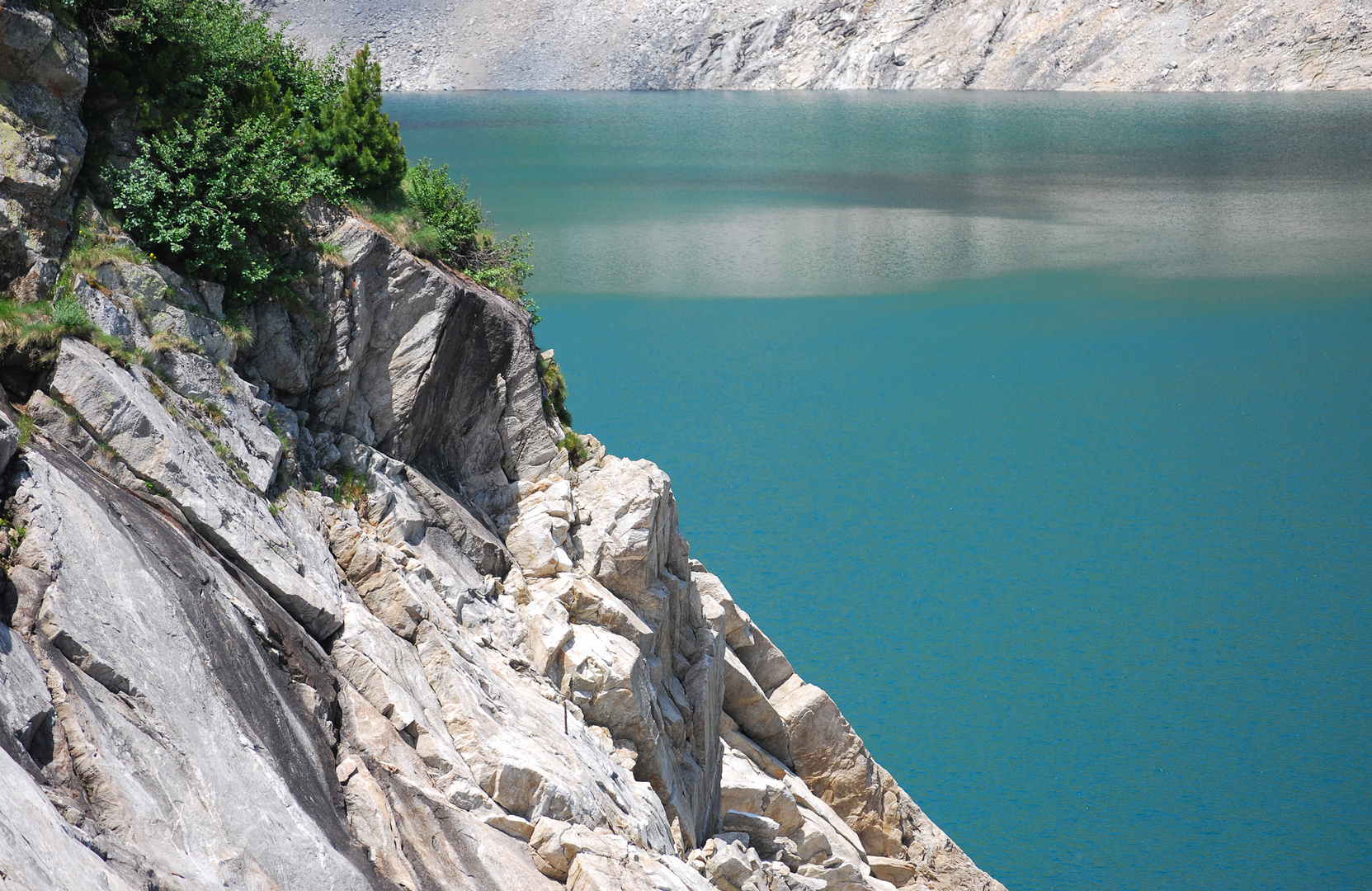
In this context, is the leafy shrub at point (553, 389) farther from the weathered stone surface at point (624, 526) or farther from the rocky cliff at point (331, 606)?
the weathered stone surface at point (624, 526)

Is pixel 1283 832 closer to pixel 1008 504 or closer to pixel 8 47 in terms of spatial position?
pixel 1008 504

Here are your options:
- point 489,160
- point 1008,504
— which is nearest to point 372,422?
point 1008,504

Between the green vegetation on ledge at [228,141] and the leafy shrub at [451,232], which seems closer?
the green vegetation on ledge at [228,141]

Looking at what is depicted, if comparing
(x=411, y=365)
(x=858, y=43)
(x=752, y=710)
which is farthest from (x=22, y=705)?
(x=858, y=43)

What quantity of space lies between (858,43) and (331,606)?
119376 millimetres

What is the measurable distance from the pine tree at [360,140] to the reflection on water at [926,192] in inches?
1115

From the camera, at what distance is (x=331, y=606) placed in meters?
8.27

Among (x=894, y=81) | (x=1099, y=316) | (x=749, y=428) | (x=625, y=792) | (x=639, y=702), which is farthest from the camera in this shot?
(x=894, y=81)

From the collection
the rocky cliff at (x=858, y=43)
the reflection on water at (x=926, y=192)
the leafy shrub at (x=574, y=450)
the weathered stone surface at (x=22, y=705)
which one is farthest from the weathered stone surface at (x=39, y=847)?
the rocky cliff at (x=858, y=43)

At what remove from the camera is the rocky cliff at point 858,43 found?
3568 inches

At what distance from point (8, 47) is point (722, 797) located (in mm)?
10669

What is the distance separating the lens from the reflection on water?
43.1 metres

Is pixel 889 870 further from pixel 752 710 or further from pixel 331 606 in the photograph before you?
pixel 331 606

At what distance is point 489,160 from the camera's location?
66500 millimetres
